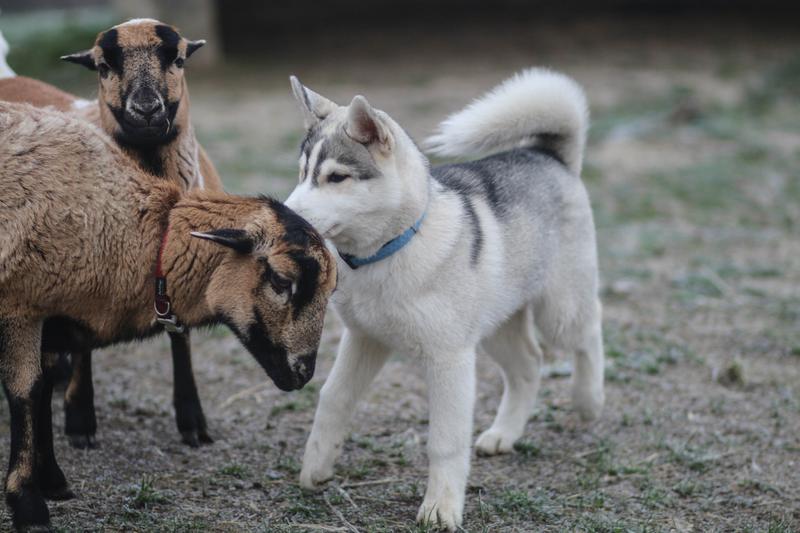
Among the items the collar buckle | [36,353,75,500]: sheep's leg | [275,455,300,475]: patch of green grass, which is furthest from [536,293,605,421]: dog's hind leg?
[36,353,75,500]: sheep's leg

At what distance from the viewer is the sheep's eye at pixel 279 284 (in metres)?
3.59

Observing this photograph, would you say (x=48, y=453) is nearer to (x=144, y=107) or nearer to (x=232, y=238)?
(x=232, y=238)

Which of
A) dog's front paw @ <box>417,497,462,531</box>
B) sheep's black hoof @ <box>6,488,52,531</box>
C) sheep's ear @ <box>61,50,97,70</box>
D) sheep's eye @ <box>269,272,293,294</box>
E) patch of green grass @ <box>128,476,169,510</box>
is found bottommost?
patch of green grass @ <box>128,476,169,510</box>

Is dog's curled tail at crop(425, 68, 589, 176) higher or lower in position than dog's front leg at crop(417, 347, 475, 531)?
higher

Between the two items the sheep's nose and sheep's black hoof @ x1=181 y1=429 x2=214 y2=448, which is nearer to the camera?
the sheep's nose

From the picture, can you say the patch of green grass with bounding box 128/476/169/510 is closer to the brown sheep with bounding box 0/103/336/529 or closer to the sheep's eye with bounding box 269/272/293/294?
the brown sheep with bounding box 0/103/336/529

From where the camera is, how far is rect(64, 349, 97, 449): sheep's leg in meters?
4.63

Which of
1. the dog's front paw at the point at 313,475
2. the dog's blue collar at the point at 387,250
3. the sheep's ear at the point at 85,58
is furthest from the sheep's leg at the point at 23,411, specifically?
the sheep's ear at the point at 85,58

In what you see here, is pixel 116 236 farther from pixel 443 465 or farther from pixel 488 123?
pixel 488 123

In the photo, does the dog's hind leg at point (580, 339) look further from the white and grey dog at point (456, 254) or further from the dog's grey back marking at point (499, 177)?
the dog's grey back marking at point (499, 177)

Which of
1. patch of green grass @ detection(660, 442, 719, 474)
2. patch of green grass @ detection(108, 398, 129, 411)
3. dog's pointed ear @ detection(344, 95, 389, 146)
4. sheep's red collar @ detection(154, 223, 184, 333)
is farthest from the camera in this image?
patch of green grass @ detection(108, 398, 129, 411)

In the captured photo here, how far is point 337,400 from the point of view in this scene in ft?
14.2

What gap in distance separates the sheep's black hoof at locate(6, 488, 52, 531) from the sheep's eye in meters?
1.16

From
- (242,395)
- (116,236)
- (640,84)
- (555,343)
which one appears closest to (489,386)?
(555,343)
